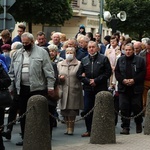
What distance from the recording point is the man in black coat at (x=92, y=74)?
1298 cm

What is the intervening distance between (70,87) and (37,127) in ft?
11.0

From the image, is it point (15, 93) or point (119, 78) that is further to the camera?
point (119, 78)

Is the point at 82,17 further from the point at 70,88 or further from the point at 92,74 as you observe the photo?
the point at 92,74

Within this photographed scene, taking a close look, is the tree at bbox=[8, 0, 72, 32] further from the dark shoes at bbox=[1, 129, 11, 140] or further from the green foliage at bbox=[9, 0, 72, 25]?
the dark shoes at bbox=[1, 129, 11, 140]

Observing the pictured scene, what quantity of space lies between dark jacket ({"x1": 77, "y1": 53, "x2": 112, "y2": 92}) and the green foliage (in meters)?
26.5

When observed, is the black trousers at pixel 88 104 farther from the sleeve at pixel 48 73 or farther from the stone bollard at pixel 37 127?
the stone bollard at pixel 37 127

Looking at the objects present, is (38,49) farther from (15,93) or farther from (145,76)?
(145,76)

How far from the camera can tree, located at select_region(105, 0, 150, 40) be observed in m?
43.8

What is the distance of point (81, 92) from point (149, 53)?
7.45 ft

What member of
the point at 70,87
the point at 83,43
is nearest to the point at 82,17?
the point at 83,43

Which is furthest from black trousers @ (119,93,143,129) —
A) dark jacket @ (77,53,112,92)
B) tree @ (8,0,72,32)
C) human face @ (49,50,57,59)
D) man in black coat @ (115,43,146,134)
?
tree @ (8,0,72,32)

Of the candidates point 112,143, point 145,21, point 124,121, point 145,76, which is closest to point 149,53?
point 145,76

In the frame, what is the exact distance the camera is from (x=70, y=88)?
44.3 feet

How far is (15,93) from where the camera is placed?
1155cm
